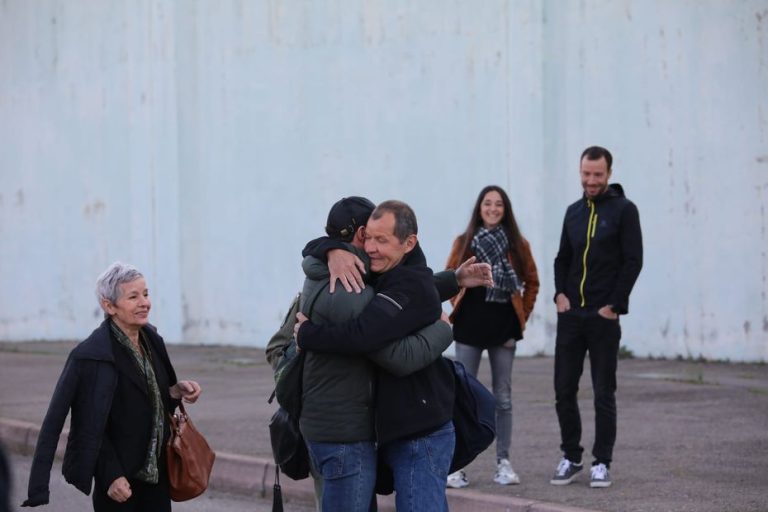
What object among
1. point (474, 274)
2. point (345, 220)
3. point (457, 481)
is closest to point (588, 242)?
point (457, 481)

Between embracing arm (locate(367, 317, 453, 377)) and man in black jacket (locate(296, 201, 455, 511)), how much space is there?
1.4 inches

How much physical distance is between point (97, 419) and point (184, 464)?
17.1 inches

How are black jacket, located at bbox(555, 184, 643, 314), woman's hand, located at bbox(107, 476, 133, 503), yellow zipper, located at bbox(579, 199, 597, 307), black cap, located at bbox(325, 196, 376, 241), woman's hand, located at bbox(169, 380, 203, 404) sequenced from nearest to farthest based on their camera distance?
black cap, located at bbox(325, 196, 376, 241)
woman's hand, located at bbox(107, 476, 133, 503)
woman's hand, located at bbox(169, 380, 203, 404)
black jacket, located at bbox(555, 184, 643, 314)
yellow zipper, located at bbox(579, 199, 597, 307)

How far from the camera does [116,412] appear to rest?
18.5ft

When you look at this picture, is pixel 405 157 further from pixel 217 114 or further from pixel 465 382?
pixel 465 382

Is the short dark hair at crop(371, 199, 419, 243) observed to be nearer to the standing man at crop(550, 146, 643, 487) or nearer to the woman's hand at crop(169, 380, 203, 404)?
the woman's hand at crop(169, 380, 203, 404)

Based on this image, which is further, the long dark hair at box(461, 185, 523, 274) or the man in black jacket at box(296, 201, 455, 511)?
the long dark hair at box(461, 185, 523, 274)

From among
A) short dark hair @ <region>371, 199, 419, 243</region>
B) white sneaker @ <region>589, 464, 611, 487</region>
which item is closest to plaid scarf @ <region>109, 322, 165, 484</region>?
short dark hair @ <region>371, 199, 419, 243</region>

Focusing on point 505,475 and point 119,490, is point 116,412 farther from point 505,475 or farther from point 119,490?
point 505,475

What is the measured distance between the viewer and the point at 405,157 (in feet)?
55.4

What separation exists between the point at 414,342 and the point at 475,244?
11.4 feet

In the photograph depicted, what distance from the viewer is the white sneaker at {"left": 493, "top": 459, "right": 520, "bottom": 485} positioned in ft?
27.0

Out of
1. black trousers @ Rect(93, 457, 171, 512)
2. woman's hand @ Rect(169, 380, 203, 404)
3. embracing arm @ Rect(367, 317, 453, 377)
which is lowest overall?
black trousers @ Rect(93, 457, 171, 512)

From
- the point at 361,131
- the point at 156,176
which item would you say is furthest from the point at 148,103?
the point at 361,131
